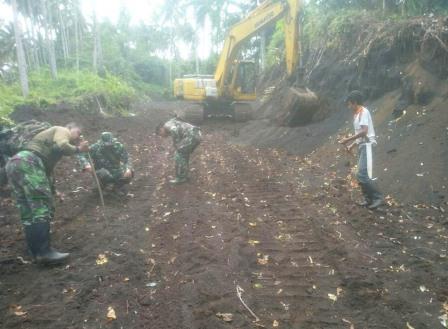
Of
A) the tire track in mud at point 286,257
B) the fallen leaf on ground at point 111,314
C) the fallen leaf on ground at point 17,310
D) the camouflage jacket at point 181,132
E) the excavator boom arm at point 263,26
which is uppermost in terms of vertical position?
the excavator boom arm at point 263,26

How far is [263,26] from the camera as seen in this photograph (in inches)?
543

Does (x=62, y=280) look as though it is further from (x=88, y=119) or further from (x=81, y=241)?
(x=88, y=119)

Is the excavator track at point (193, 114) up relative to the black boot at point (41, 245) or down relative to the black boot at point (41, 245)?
up

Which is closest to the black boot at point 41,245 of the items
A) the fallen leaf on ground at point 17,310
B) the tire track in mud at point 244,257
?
the fallen leaf on ground at point 17,310

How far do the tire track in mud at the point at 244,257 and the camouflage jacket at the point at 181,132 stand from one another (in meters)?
1.02

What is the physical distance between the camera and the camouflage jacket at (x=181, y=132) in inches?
329

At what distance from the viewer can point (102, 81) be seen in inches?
931

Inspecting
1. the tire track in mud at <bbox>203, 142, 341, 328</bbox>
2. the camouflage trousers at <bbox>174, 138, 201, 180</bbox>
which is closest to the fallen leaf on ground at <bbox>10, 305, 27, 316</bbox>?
the tire track in mud at <bbox>203, 142, 341, 328</bbox>

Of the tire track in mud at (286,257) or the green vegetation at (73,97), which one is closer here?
the tire track in mud at (286,257)

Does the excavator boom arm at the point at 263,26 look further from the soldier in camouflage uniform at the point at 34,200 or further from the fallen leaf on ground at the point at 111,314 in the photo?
the fallen leaf on ground at the point at 111,314

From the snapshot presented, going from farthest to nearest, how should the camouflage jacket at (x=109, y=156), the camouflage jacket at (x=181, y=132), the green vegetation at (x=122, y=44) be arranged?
the green vegetation at (x=122, y=44) → the camouflage jacket at (x=181, y=132) → the camouflage jacket at (x=109, y=156)

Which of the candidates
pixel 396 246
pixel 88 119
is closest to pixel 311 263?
pixel 396 246

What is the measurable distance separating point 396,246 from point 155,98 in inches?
1388

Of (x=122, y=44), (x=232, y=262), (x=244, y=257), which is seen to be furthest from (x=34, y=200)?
(x=122, y=44)
